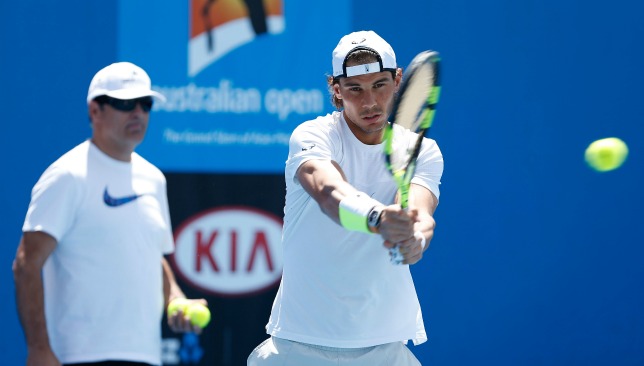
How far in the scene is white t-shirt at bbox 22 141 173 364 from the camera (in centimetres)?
352

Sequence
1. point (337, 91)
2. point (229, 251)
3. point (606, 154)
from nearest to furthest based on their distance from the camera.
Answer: point (337, 91) < point (606, 154) < point (229, 251)

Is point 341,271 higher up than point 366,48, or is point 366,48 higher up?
point 366,48

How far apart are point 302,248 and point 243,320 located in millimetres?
2116

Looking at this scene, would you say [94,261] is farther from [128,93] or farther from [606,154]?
[606,154]

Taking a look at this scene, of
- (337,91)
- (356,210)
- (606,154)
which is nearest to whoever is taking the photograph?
(356,210)

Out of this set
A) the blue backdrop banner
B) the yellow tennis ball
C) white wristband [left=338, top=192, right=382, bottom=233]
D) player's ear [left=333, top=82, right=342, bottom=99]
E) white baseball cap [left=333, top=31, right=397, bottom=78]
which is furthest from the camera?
the blue backdrop banner

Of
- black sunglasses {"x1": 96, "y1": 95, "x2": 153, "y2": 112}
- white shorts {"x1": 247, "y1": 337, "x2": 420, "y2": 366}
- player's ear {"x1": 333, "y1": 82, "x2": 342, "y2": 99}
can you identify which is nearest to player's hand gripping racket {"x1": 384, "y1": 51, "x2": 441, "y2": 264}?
player's ear {"x1": 333, "y1": 82, "x2": 342, "y2": 99}

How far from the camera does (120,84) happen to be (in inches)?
150

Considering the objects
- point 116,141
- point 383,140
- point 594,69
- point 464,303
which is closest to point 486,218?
point 464,303

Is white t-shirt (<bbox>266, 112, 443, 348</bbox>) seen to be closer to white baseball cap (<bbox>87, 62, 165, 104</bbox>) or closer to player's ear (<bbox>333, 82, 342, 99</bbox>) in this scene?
player's ear (<bbox>333, 82, 342, 99</bbox>)

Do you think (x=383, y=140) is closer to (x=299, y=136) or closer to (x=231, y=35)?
(x=299, y=136)

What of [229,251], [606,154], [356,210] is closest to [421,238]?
[356,210]

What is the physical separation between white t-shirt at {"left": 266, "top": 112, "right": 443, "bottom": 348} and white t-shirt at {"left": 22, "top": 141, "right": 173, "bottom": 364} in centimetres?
51

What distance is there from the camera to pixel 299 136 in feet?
12.1
